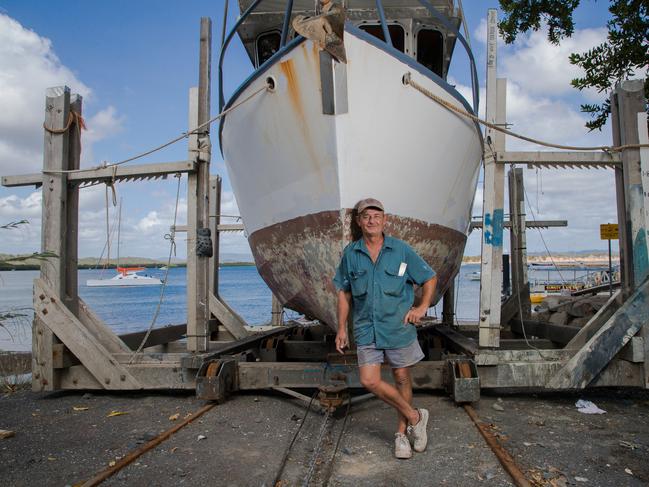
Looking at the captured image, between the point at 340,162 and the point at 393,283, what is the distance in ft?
4.31

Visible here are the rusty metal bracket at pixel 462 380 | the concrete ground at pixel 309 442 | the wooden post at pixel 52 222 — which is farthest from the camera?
the wooden post at pixel 52 222

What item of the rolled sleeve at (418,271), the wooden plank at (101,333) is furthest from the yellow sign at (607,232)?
the wooden plank at (101,333)

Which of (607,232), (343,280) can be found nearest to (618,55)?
(607,232)

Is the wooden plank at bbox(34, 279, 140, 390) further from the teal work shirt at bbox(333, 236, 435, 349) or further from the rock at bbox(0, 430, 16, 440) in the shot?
the teal work shirt at bbox(333, 236, 435, 349)

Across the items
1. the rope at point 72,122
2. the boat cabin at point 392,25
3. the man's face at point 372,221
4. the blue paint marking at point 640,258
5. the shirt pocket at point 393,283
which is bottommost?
the shirt pocket at point 393,283

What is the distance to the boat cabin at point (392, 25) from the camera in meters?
5.77

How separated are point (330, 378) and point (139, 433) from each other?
57.4 inches

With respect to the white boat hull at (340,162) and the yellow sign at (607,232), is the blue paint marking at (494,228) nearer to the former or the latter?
the white boat hull at (340,162)

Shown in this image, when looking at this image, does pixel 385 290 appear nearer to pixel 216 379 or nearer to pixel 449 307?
pixel 216 379

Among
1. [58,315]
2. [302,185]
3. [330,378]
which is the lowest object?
[330,378]

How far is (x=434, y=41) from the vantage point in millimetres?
6211

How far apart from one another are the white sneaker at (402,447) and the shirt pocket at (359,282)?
0.88 metres

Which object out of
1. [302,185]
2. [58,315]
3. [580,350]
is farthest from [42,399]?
[580,350]

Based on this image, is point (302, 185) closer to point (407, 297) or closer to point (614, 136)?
point (407, 297)
